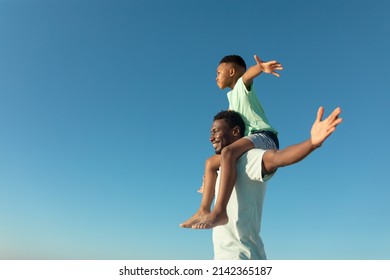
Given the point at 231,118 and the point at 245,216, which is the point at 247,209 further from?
the point at 231,118

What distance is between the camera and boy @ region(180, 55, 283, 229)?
17.3 ft

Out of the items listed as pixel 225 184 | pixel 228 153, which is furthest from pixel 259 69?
pixel 225 184

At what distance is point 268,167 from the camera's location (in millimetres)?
4945

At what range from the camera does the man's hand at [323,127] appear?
404 cm

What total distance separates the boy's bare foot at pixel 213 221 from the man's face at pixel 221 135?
102 cm

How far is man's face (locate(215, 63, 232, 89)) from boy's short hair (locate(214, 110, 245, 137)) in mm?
871

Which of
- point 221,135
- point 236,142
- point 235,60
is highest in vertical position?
point 235,60

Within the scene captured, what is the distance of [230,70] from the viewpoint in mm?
6641

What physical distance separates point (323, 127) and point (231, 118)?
200cm

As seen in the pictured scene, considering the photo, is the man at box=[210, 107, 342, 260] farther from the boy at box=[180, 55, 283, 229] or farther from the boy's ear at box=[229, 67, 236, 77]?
the boy's ear at box=[229, 67, 236, 77]

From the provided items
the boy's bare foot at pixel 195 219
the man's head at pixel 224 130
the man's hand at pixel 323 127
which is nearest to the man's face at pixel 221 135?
the man's head at pixel 224 130
